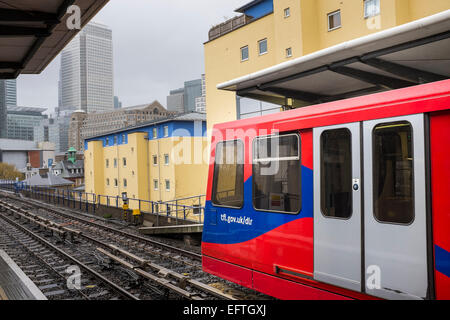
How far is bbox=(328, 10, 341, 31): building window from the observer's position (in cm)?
1989

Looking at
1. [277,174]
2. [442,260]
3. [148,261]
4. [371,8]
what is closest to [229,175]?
[277,174]

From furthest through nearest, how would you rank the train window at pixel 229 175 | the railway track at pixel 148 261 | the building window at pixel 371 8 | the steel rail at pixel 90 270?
the building window at pixel 371 8
the steel rail at pixel 90 270
the railway track at pixel 148 261
the train window at pixel 229 175

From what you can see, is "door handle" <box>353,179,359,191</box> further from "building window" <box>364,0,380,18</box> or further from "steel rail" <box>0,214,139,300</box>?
"building window" <box>364,0,380,18</box>

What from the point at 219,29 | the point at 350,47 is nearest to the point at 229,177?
the point at 350,47

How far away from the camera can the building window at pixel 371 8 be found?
17495mm

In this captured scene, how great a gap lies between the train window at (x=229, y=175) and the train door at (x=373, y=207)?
1.63 m

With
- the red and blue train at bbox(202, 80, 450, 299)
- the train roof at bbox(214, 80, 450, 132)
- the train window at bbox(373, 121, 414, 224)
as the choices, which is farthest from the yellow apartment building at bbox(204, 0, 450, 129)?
the train window at bbox(373, 121, 414, 224)

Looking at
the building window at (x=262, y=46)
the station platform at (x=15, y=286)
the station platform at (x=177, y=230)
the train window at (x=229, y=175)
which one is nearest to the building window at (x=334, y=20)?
the building window at (x=262, y=46)

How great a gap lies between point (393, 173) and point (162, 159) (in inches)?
1304

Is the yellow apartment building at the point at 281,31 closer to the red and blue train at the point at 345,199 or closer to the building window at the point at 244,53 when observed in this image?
the building window at the point at 244,53

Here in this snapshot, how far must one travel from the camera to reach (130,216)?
768 inches

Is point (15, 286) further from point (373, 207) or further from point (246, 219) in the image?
point (373, 207)
